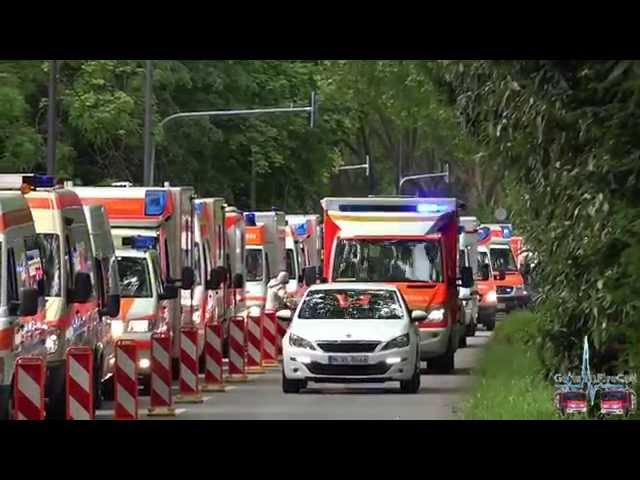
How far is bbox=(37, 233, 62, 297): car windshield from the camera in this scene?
1933 cm

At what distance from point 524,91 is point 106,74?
3655cm

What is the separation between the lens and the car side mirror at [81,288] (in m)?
19.4

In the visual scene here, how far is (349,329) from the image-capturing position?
24.0m

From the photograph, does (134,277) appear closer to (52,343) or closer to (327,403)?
(327,403)

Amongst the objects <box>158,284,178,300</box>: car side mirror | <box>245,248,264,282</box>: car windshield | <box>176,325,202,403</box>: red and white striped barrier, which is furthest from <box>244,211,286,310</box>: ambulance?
<box>176,325,202,403</box>: red and white striped barrier

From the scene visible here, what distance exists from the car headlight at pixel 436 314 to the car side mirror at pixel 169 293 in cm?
494

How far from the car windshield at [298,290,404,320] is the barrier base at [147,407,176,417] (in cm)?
372

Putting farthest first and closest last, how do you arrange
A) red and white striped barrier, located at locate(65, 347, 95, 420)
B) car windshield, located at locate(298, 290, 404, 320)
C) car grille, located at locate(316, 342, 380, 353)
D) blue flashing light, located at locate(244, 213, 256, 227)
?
1. blue flashing light, located at locate(244, 213, 256, 227)
2. car windshield, located at locate(298, 290, 404, 320)
3. car grille, located at locate(316, 342, 380, 353)
4. red and white striped barrier, located at locate(65, 347, 95, 420)

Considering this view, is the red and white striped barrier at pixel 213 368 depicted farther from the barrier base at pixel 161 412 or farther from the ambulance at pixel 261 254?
the ambulance at pixel 261 254

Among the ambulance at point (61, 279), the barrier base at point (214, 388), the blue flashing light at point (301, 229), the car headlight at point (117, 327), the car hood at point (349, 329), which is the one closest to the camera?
the ambulance at point (61, 279)

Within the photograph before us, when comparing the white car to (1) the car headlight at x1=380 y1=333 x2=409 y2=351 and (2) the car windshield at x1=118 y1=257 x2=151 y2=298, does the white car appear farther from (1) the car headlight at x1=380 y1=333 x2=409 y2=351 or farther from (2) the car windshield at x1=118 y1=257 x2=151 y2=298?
(2) the car windshield at x1=118 y1=257 x2=151 y2=298

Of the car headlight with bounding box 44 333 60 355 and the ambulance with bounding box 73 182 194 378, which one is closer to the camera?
the car headlight with bounding box 44 333 60 355

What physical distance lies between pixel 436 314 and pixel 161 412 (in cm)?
895

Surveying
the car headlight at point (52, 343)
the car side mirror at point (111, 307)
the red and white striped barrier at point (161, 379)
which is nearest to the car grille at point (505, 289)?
the car side mirror at point (111, 307)
